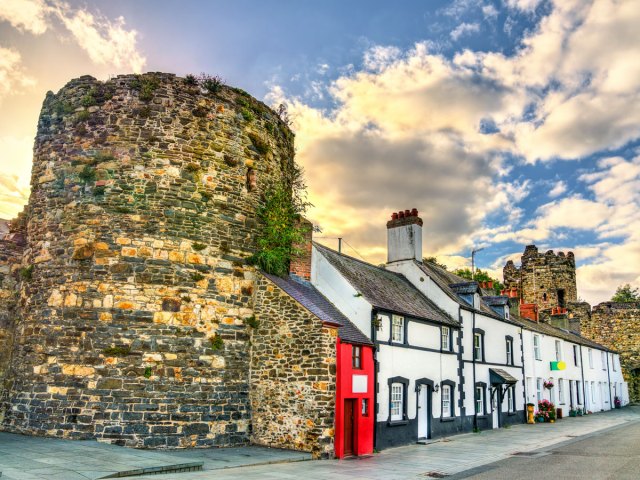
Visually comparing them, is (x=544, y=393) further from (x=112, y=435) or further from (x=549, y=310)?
(x=112, y=435)

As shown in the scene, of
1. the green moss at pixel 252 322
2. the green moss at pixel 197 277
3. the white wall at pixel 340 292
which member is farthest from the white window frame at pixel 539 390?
the green moss at pixel 197 277

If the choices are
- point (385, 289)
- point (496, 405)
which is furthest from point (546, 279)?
point (385, 289)

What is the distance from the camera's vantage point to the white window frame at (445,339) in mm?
23875

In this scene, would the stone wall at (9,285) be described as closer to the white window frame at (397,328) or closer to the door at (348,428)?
the door at (348,428)

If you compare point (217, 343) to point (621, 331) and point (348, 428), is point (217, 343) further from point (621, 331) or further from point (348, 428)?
point (621, 331)

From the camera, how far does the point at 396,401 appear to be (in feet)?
65.6

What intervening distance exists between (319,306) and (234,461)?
6.66 meters

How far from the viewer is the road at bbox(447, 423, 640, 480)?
44.1ft

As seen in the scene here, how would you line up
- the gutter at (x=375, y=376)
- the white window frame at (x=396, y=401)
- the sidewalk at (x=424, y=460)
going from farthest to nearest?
the white window frame at (x=396, y=401) < the gutter at (x=375, y=376) < the sidewalk at (x=424, y=460)

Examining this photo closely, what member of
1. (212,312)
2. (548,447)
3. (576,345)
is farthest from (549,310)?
(212,312)

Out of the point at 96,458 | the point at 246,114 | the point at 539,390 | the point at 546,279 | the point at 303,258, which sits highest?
the point at 546,279

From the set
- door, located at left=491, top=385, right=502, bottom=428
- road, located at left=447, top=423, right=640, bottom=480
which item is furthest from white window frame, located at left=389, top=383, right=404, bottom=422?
door, located at left=491, top=385, right=502, bottom=428

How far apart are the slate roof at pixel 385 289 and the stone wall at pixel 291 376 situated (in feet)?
12.3

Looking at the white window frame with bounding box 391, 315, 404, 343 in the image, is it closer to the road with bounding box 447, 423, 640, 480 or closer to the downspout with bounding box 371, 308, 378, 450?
the downspout with bounding box 371, 308, 378, 450
